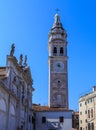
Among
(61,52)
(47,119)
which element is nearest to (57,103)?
(47,119)

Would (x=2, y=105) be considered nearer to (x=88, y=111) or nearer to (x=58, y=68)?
(x=58, y=68)

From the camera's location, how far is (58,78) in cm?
5716

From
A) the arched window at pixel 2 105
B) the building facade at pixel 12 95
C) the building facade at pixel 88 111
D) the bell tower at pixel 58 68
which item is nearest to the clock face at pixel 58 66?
the bell tower at pixel 58 68

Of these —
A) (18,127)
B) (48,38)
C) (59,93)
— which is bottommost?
(18,127)

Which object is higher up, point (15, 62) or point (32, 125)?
point (15, 62)

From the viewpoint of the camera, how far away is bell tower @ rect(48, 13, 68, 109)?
184 feet

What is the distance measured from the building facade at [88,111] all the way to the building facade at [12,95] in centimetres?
2297

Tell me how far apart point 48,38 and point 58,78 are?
37.7ft

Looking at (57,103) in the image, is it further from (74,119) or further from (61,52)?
(74,119)

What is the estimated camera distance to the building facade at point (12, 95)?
30000mm

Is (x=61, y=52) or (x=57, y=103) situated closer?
(x=57, y=103)

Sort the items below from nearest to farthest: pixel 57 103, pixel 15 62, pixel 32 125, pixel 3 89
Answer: pixel 3 89 → pixel 15 62 → pixel 32 125 → pixel 57 103

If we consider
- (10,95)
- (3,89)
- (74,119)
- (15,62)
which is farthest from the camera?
(74,119)

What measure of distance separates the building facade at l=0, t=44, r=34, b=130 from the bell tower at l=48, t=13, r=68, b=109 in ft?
38.6
